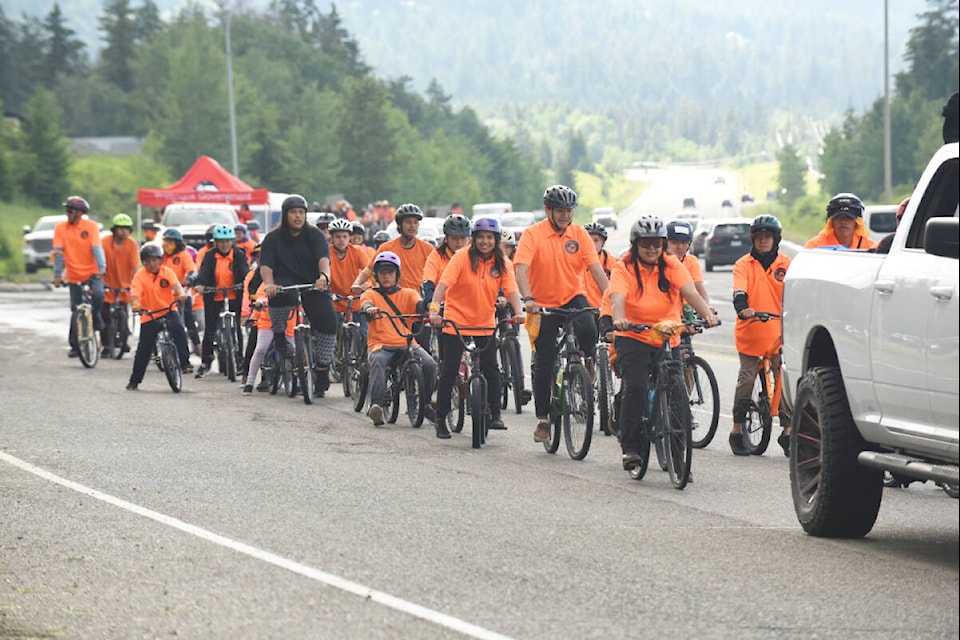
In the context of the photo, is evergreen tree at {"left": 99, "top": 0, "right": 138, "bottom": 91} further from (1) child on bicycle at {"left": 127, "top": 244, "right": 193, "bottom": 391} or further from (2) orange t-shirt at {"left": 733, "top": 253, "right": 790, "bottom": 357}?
(2) orange t-shirt at {"left": 733, "top": 253, "right": 790, "bottom": 357}

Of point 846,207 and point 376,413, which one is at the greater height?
point 846,207

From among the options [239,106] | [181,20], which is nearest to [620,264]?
[239,106]

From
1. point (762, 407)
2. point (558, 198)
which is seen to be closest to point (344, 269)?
point (558, 198)

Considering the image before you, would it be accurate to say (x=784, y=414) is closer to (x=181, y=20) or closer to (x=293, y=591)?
(x=293, y=591)

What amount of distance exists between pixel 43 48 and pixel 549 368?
164673 mm

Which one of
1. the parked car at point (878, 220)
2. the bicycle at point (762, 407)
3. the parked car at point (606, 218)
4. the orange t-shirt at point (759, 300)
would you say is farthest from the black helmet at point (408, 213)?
the parked car at point (606, 218)

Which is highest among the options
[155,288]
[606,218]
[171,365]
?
[155,288]

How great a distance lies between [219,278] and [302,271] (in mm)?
3452

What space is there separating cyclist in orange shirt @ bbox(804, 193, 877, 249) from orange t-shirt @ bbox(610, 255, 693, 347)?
1759 mm

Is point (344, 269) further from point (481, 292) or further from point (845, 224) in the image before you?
point (845, 224)

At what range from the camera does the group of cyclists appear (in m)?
12.2

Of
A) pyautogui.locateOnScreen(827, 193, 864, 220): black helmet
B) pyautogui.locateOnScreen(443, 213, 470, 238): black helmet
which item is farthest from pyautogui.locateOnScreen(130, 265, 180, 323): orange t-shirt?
pyautogui.locateOnScreen(827, 193, 864, 220): black helmet

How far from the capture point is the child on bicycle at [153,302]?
1948cm

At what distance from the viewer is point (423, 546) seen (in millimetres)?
8922
